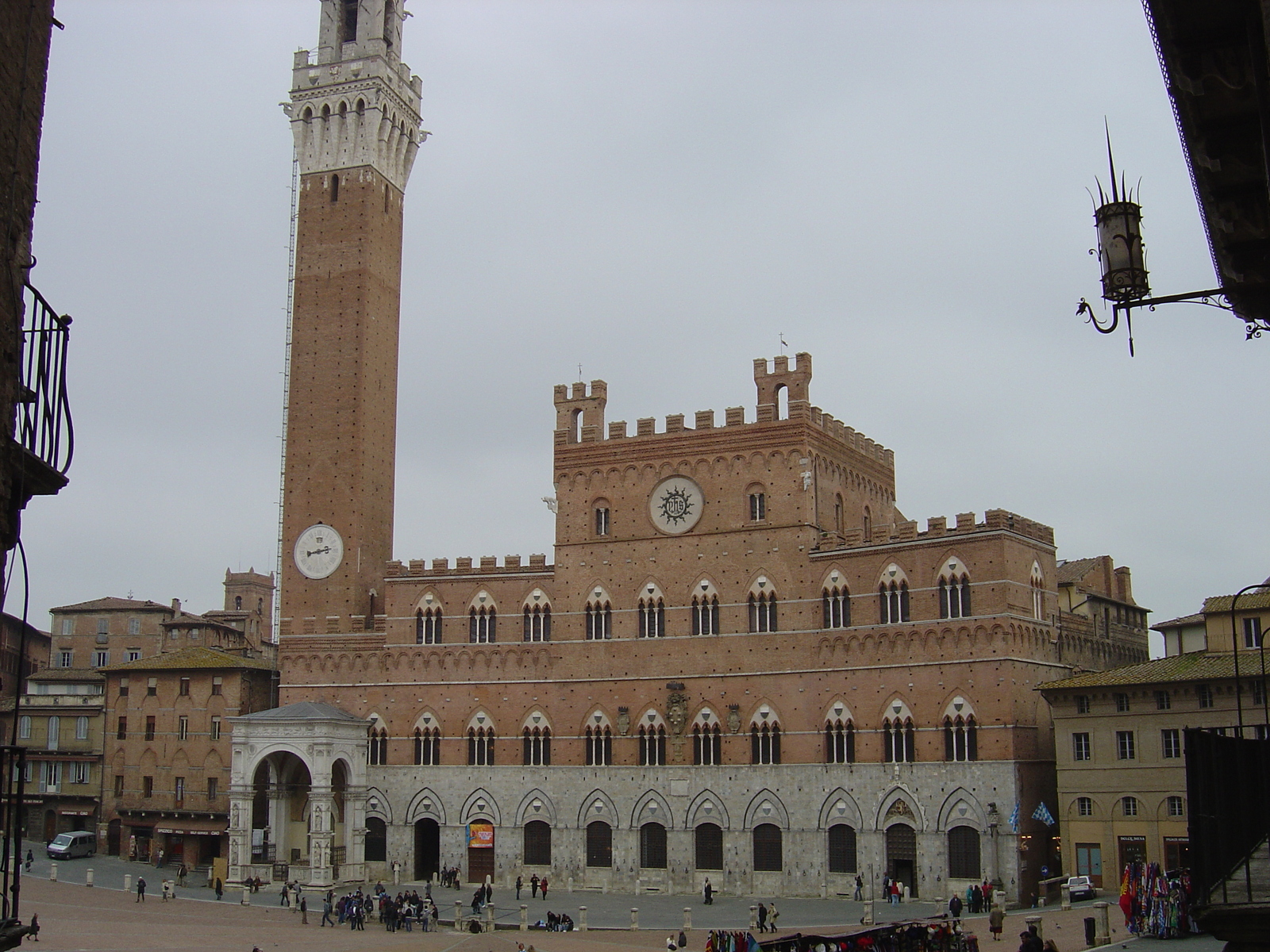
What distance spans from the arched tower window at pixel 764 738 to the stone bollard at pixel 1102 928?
1748 centimetres

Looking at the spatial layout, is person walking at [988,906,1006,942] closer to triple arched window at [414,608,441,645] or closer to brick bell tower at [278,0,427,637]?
triple arched window at [414,608,441,645]

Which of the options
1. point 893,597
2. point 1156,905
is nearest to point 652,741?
point 893,597

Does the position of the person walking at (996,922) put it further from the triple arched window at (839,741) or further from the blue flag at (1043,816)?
the triple arched window at (839,741)

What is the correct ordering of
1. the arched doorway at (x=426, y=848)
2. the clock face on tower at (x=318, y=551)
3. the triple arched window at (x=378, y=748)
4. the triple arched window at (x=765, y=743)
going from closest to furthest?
the triple arched window at (x=765, y=743) < the arched doorway at (x=426, y=848) < the triple arched window at (x=378, y=748) < the clock face on tower at (x=318, y=551)

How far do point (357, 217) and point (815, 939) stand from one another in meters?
43.4

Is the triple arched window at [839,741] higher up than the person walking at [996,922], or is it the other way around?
the triple arched window at [839,741]

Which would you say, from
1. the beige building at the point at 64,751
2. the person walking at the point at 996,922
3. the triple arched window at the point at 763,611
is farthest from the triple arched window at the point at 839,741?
the beige building at the point at 64,751

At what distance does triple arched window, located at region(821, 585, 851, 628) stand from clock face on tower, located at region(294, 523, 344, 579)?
827 inches

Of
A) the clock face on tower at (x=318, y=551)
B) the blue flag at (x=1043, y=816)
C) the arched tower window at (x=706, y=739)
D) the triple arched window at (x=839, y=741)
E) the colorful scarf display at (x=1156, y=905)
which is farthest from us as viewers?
the clock face on tower at (x=318, y=551)

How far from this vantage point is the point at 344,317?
59.7m

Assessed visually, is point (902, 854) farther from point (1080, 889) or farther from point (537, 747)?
point (537, 747)

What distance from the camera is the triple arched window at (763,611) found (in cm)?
5081

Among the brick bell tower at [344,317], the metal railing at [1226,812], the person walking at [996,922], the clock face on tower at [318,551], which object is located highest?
the brick bell tower at [344,317]

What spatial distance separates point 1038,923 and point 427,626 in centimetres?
3187
